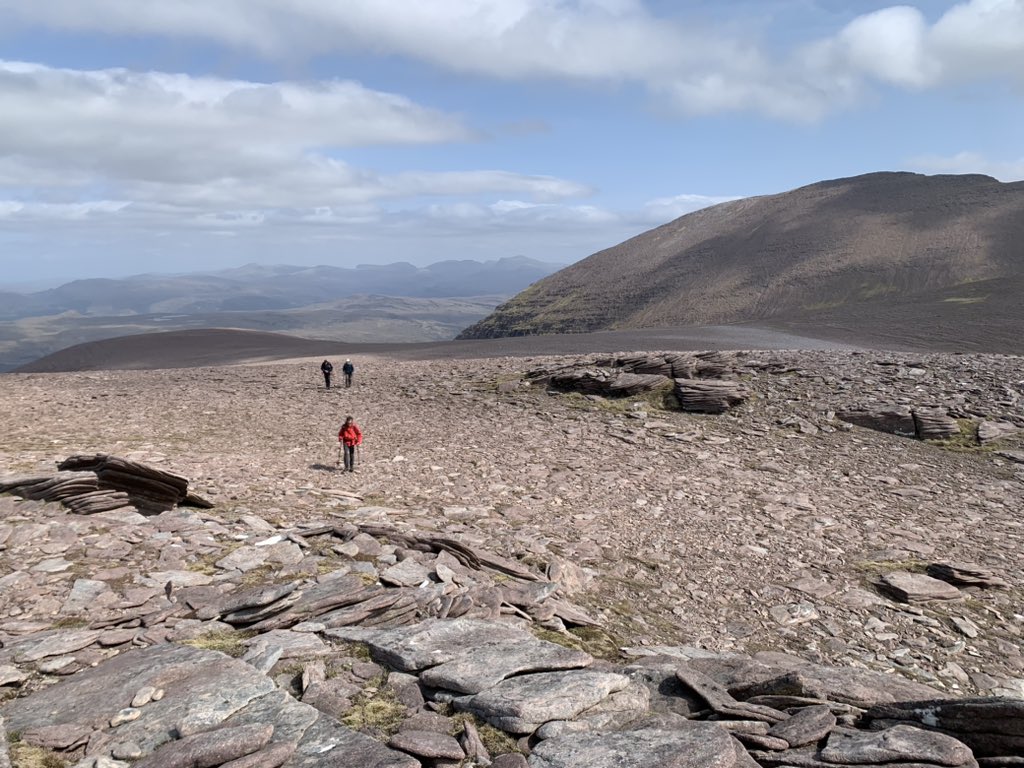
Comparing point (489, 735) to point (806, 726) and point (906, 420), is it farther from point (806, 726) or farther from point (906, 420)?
point (906, 420)

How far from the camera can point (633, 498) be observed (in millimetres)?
16375

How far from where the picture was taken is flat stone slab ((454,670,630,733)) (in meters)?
6.18

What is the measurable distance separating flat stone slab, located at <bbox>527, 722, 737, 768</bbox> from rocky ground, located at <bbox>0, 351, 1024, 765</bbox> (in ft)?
10.9

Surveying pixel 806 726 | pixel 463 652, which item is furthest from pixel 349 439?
pixel 806 726

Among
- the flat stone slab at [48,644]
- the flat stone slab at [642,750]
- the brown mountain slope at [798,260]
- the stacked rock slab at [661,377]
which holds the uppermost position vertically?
the brown mountain slope at [798,260]

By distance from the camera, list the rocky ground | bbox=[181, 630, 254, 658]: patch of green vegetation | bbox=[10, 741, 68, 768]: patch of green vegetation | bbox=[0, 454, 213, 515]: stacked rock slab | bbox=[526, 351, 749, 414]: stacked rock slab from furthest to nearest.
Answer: bbox=[526, 351, 749, 414]: stacked rock slab
bbox=[0, 454, 213, 515]: stacked rock slab
the rocky ground
bbox=[181, 630, 254, 658]: patch of green vegetation
bbox=[10, 741, 68, 768]: patch of green vegetation

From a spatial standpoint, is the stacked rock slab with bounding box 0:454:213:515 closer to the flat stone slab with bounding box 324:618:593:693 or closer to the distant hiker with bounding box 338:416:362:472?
the distant hiker with bounding box 338:416:362:472

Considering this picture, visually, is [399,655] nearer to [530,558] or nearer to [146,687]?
[146,687]

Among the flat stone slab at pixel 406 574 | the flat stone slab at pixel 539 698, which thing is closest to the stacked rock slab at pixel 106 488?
the flat stone slab at pixel 406 574

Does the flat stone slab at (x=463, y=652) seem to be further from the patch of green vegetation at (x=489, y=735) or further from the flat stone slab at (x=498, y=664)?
the patch of green vegetation at (x=489, y=735)

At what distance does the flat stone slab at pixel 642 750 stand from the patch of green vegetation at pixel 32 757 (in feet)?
12.0

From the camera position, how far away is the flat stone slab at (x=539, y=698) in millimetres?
6176

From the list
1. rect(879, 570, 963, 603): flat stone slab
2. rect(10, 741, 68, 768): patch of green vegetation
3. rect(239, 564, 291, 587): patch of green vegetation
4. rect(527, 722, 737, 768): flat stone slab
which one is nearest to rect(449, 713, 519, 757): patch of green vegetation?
rect(527, 722, 737, 768): flat stone slab

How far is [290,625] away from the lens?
8328 mm
